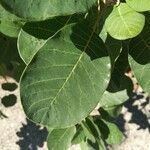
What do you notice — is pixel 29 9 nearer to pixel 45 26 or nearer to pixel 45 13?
pixel 45 13

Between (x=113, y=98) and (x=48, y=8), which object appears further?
(x=113, y=98)

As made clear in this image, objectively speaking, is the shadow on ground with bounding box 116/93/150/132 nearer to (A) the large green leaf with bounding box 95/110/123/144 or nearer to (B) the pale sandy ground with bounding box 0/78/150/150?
(B) the pale sandy ground with bounding box 0/78/150/150

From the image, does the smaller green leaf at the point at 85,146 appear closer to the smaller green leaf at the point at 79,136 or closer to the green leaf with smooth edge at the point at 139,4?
the smaller green leaf at the point at 79,136

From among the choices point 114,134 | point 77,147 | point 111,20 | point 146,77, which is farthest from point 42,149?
point 111,20

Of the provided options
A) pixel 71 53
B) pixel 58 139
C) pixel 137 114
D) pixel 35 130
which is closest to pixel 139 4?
pixel 71 53

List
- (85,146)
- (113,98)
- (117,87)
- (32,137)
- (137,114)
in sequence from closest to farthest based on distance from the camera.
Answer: (117,87), (113,98), (85,146), (32,137), (137,114)

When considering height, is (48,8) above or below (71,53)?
above

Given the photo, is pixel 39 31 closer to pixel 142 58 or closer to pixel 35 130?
pixel 142 58

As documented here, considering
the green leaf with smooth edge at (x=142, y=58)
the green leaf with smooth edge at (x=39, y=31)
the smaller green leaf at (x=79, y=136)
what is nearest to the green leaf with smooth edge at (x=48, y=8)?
the green leaf with smooth edge at (x=39, y=31)

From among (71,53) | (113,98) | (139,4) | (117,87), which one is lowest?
(113,98)
